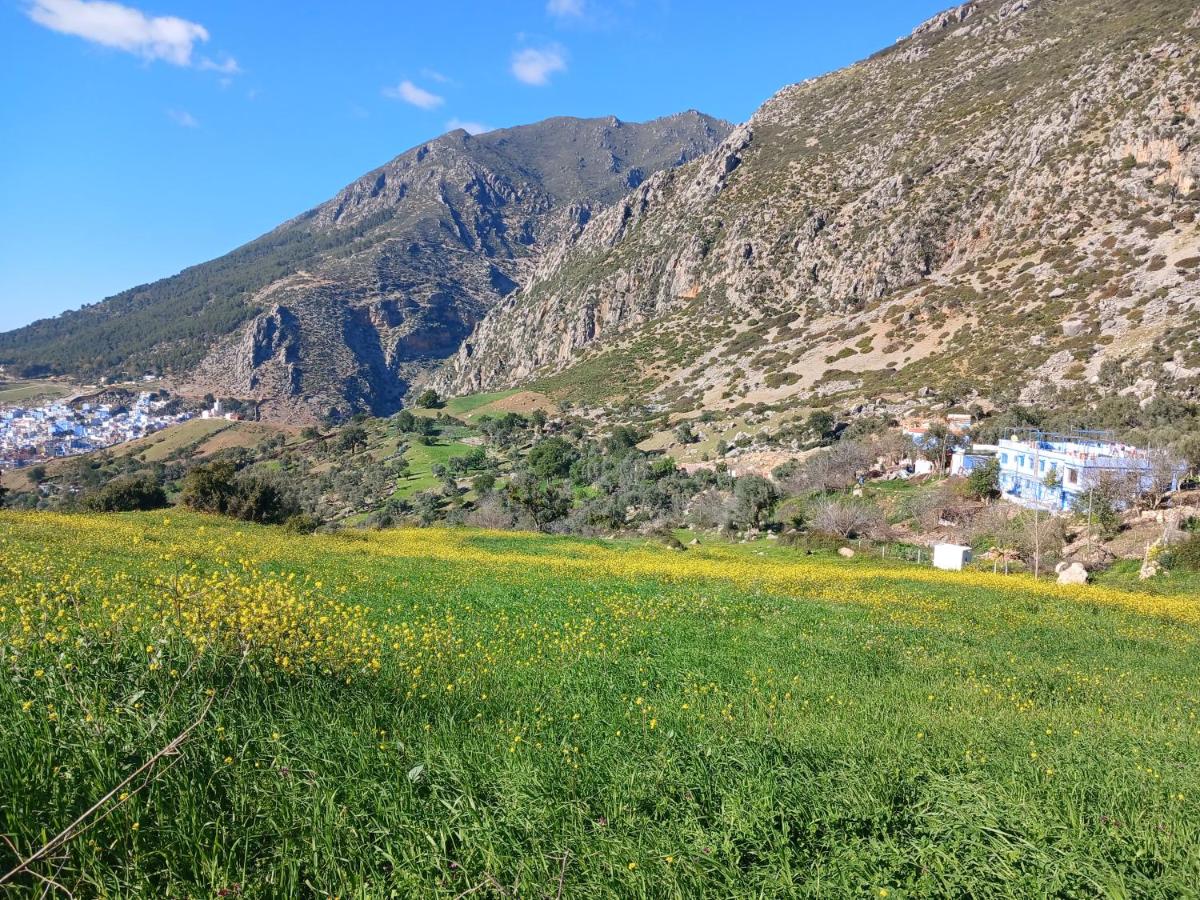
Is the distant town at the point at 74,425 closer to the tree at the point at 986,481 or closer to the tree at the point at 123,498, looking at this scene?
the tree at the point at 123,498

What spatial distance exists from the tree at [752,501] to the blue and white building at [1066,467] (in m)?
15.4

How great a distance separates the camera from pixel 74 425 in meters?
139

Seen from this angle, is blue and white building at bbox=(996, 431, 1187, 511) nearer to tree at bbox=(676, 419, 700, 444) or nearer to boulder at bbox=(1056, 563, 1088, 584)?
boulder at bbox=(1056, 563, 1088, 584)

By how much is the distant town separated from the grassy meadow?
145624 millimetres

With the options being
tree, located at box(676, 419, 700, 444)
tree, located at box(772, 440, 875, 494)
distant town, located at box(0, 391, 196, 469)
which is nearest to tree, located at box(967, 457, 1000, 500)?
tree, located at box(772, 440, 875, 494)

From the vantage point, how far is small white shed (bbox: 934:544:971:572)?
33.2m

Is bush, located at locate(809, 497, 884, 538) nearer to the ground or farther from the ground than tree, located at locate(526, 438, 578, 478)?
nearer to the ground

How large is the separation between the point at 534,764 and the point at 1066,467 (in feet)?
148

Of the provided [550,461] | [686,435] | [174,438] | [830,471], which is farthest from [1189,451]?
[174,438]

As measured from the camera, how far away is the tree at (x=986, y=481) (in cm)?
4378

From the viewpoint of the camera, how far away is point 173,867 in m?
2.82

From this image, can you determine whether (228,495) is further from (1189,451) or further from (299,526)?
(1189,451)

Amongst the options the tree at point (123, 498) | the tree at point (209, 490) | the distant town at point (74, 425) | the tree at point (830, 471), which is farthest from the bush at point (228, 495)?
the distant town at point (74, 425)

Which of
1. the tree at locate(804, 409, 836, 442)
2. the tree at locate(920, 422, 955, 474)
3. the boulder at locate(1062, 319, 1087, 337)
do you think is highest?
the boulder at locate(1062, 319, 1087, 337)
